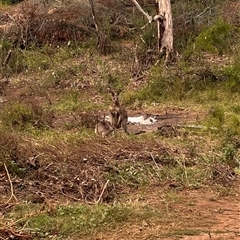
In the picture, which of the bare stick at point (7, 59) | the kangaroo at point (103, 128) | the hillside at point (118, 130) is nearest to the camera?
the hillside at point (118, 130)

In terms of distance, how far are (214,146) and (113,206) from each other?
3.38 metres

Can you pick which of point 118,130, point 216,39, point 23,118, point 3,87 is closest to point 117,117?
point 118,130

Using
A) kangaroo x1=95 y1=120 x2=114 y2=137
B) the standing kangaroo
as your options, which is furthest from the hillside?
the standing kangaroo

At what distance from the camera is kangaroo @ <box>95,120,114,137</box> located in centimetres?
1064

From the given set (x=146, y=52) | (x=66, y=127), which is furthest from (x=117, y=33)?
(x=66, y=127)

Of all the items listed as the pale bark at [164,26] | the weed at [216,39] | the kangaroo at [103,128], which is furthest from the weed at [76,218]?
the pale bark at [164,26]

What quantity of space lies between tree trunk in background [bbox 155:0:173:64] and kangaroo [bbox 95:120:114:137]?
22.4 ft

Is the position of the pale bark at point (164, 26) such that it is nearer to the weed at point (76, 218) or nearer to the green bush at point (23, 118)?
the green bush at point (23, 118)

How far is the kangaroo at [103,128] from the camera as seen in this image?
34.9 feet

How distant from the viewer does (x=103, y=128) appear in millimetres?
10781

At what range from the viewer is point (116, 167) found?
8.11 meters

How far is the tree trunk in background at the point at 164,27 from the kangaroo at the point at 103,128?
6838 mm

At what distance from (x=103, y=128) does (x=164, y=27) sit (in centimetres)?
742

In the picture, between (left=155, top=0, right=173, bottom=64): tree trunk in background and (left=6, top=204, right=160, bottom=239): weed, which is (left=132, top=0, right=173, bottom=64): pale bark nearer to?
(left=155, top=0, right=173, bottom=64): tree trunk in background
